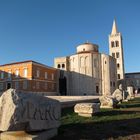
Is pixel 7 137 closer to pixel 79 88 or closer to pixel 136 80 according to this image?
pixel 79 88

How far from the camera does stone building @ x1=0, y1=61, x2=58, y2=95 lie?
4344 centimetres

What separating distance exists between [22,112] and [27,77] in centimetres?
3947

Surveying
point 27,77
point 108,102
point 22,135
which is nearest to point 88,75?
point 27,77

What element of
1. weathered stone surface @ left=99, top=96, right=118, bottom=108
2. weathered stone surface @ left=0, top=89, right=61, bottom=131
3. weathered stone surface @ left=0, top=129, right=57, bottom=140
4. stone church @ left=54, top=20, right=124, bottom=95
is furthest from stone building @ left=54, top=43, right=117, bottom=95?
weathered stone surface @ left=0, top=129, right=57, bottom=140

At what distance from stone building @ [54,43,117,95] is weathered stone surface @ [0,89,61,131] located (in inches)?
1964

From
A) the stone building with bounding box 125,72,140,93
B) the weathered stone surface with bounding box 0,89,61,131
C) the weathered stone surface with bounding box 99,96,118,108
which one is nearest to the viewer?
the weathered stone surface with bounding box 0,89,61,131

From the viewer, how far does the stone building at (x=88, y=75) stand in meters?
55.9

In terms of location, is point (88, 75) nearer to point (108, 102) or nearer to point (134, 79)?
point (134, 79)

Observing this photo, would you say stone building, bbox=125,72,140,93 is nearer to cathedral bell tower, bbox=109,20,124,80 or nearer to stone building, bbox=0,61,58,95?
cathedral bell tower, bbox=109,20,124,80

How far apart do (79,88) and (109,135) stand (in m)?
50.2

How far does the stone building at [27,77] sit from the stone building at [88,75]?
7.95 meters

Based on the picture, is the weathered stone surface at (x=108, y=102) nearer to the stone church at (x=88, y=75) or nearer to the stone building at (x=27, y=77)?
the stone building at (x=27, y=77)

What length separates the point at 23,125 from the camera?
5.23 metres

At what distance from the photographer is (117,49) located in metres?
75.6
